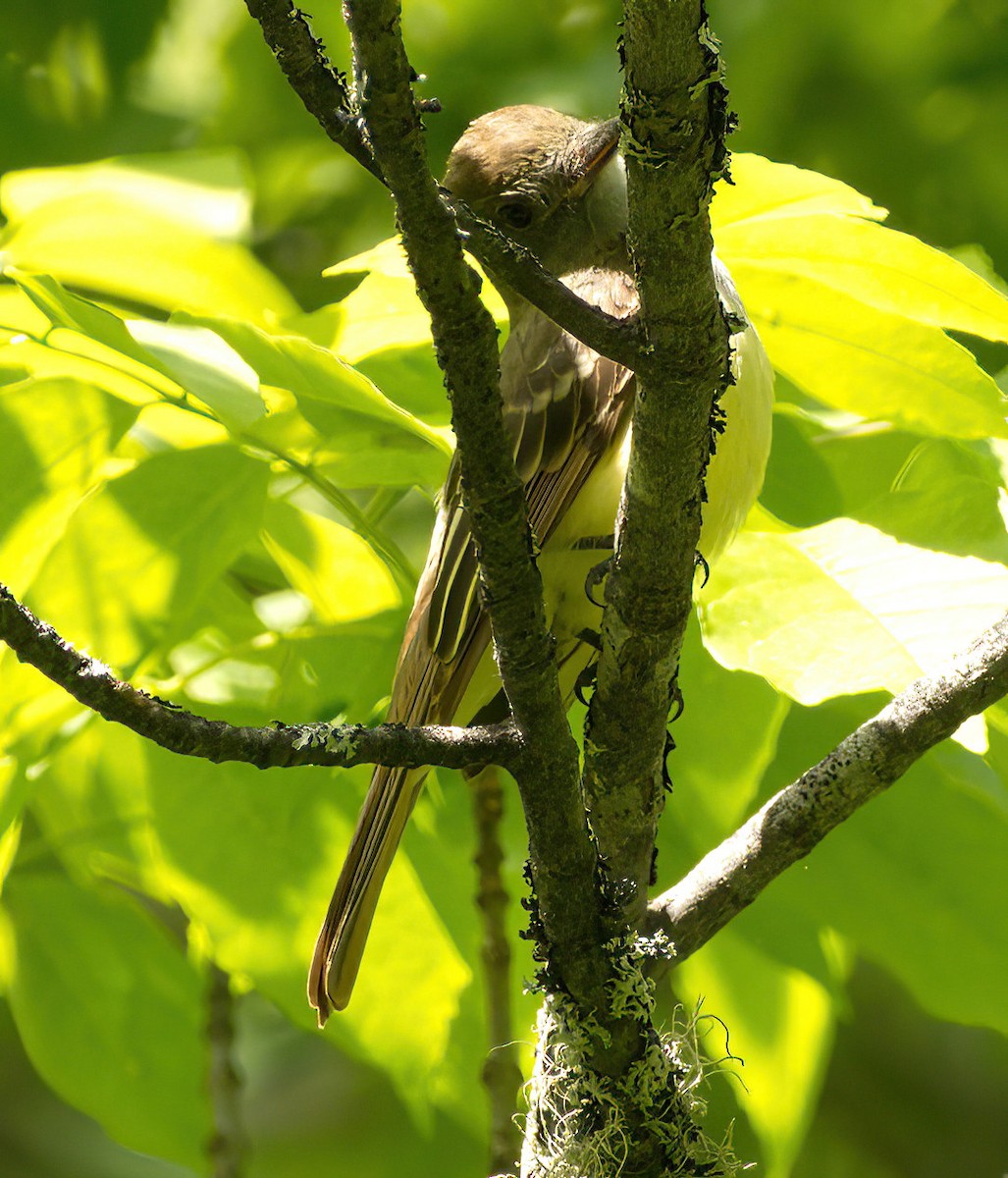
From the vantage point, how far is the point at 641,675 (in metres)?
1.68

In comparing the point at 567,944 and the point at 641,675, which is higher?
the point at 641,675

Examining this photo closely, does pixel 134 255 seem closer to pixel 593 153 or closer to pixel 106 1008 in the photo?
pixel 593 153

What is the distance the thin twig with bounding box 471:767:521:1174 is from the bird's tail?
0.13 meters

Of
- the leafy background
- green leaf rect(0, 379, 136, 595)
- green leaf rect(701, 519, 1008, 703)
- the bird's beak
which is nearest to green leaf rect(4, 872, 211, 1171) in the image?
the leafy background

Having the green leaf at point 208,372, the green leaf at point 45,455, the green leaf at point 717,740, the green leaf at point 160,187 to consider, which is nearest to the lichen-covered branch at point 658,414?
the green leaf at point 717,740

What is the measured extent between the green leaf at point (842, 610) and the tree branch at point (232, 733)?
1.20 ft

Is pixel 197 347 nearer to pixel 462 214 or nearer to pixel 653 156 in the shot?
pixel 462 214

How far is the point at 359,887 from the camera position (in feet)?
6.88

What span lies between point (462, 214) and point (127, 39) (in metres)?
3.00

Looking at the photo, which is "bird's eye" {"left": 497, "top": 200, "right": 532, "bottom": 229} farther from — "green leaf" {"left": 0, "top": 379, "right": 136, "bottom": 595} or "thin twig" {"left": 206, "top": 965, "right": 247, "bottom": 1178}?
"thin twig" {"left": 206, "top": 965, "right": 247, "bottom": 1178}

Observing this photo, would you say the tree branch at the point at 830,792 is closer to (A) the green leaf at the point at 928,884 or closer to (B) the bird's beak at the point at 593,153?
(A) the green leaf at the point at 928,884

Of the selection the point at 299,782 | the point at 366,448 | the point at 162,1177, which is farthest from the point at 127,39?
the point at 162,1177

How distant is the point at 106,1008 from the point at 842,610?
1.51 m

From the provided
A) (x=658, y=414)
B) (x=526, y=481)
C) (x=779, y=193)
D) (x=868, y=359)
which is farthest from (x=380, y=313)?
(x=658, y=414)
